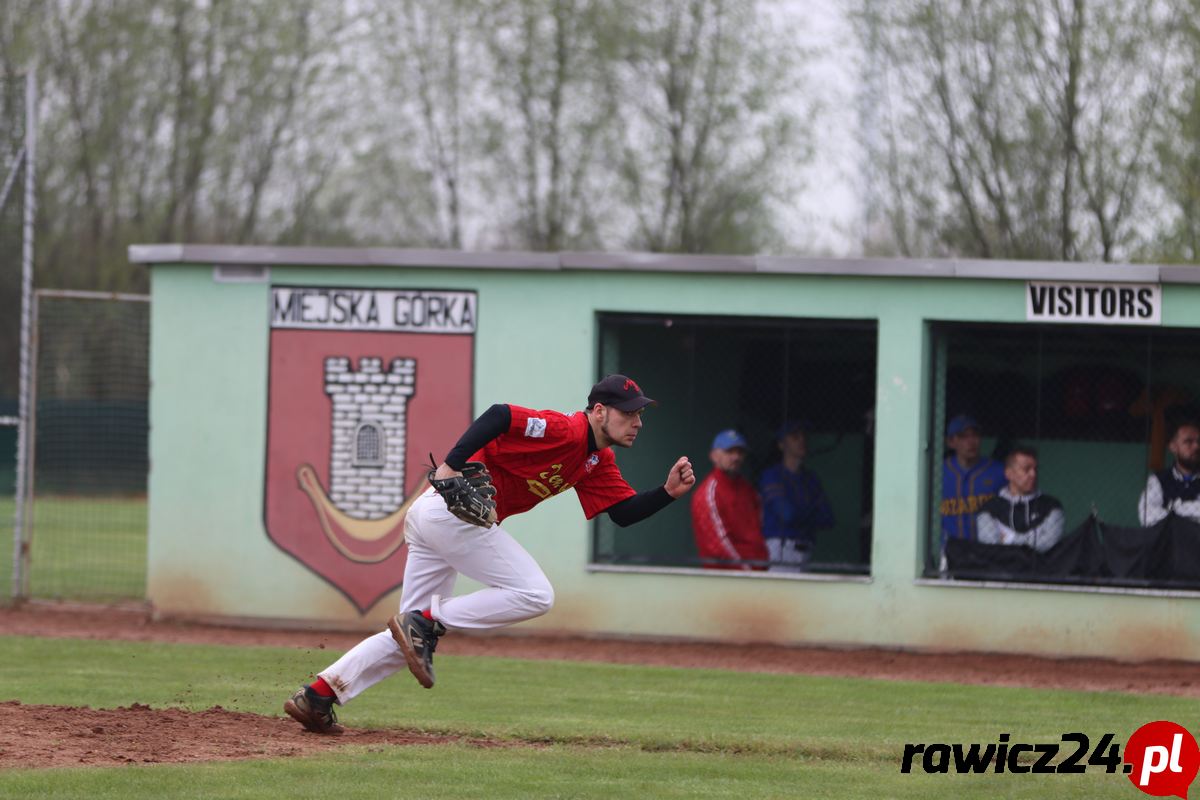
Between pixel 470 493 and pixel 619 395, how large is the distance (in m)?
0.87

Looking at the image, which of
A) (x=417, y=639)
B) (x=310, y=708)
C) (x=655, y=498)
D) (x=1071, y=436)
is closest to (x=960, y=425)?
(x=1071, y=436)

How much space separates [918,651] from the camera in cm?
1229

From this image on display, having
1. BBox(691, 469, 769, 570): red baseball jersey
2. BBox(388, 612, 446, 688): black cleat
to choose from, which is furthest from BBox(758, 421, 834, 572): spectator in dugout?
BBox(388, 612, 446, 688): black cleat

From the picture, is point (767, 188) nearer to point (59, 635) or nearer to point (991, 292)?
point (991, 292)

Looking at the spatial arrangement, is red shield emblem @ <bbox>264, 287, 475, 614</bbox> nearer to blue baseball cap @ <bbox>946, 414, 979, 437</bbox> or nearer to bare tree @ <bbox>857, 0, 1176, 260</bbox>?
blue baseball cap @ <bbox>946, 414, 979, 437</bbox>

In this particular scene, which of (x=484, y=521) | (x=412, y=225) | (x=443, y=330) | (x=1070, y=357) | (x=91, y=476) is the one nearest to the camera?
(x=484, y=521)

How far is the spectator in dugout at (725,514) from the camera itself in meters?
12.9

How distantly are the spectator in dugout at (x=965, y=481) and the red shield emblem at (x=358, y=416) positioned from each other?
3756 millimetres

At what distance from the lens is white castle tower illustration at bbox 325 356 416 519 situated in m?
13.0

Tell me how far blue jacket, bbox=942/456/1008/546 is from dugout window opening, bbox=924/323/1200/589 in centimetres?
1

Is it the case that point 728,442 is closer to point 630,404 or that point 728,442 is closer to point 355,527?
point 355,527

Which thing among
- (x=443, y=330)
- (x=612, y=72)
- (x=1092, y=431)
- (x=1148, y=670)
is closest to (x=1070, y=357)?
(x=1092, y=431)

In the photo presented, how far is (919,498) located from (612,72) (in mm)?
19147

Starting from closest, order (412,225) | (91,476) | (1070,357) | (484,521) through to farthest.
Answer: (484,521) → (1070,357) → (91,476) → (412,225)
